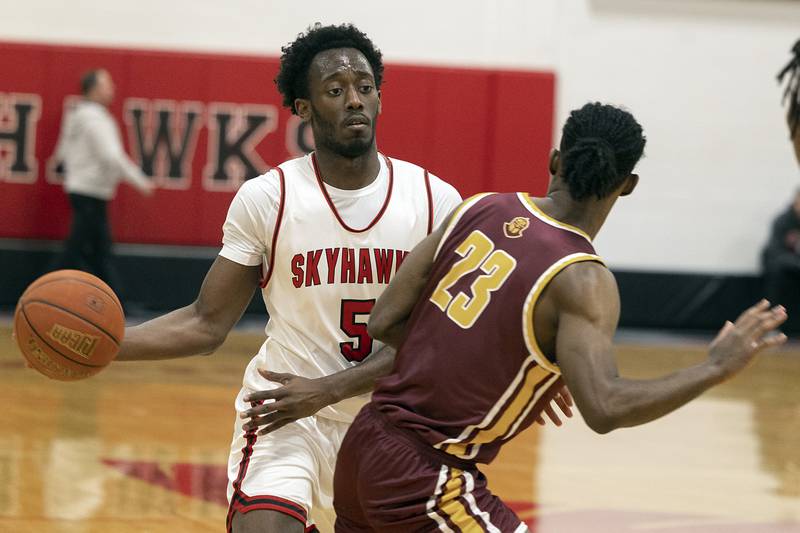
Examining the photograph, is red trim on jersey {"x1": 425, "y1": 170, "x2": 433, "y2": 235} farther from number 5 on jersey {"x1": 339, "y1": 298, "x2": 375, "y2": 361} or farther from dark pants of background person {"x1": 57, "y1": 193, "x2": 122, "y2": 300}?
dark pants of background person {"x1": 57, "y1": 193, "x2": 122, "y2": 300}

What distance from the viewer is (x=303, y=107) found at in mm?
4066

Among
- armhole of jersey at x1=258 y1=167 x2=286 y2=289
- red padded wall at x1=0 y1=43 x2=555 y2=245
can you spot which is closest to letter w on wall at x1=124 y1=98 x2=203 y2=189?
red padded wall at x1=0 y1=43 x2=555 y2=245

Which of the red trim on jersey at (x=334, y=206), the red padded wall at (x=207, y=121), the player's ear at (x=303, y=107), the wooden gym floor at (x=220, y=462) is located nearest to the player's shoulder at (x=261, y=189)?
the red trim on jersey at (x=334, y=206)

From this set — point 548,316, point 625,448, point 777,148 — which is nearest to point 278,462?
point 548,316

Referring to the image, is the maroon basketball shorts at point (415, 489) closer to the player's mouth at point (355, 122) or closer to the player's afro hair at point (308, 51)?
the player's mouth at point (355, 122)

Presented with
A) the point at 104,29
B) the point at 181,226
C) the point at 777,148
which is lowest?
the point at 181,226

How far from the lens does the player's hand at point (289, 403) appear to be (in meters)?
3.65

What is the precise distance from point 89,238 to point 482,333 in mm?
8402

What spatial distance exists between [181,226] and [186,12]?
1.95 meters

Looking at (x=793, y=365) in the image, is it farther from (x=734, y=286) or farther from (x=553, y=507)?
(x=553, y=507)

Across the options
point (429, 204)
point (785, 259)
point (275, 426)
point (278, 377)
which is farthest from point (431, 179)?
point (785, 259)

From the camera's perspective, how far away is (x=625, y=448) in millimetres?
7695

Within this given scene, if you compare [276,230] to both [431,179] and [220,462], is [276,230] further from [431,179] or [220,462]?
[220,462]

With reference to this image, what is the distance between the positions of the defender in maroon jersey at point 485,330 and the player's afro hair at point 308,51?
3.18ft
